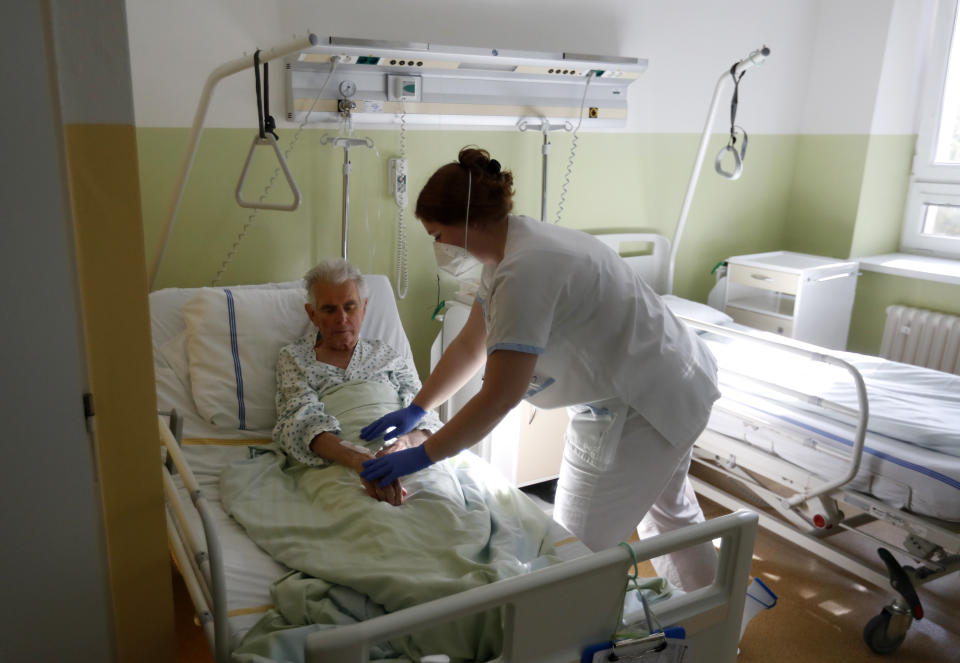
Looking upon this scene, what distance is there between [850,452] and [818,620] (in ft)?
2.00

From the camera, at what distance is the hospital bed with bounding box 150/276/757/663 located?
1.32 m

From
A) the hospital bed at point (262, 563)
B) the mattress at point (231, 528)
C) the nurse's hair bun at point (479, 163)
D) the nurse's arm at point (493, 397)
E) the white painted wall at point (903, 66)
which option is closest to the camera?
the hospital bed at point (262, 563)

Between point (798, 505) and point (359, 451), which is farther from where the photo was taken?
point (798, 505)

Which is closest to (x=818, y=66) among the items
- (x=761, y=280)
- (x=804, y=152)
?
(x=804, y=152)

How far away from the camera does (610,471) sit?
2.02 m

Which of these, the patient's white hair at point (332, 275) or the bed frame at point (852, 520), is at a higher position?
the patient's white hair at point (332, 275)

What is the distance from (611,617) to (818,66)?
3742mm

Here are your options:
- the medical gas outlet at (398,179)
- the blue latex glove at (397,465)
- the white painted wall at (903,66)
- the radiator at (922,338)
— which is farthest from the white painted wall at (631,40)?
the blue latex glove at (397,465)

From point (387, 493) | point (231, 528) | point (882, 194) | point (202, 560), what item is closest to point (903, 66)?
point (882, 194)

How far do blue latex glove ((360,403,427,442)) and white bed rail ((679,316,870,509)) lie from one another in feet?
3.92

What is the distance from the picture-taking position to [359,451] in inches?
82.0

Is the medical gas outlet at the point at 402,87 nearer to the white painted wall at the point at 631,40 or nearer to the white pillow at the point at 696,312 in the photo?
the white painted wall at the point at 631,40

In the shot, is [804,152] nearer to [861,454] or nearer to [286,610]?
[861,454]

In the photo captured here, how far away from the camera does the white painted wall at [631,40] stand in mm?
2615
